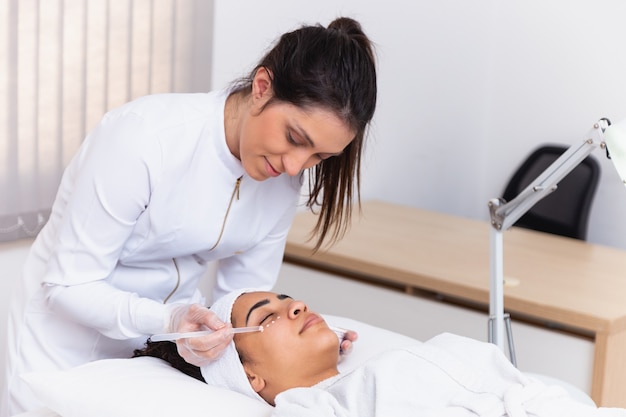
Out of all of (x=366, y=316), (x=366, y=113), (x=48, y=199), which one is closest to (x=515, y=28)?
(x=366, y=316)

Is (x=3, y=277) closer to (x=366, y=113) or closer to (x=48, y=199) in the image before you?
(x=48, y=199)

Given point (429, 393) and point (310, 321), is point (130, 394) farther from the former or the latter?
point (429, 393)

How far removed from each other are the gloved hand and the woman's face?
239 millimetres

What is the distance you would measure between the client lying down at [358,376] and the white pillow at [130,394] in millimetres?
80

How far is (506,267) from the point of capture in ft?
8.65

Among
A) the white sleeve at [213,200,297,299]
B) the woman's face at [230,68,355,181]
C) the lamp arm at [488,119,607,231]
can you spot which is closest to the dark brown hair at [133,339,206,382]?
the white sleeve at [213,200,297,299]

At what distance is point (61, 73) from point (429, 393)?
1.22 metres

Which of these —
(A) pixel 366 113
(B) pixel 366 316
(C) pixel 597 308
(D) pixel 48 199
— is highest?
(A) pixel 366 113

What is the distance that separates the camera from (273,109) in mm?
1496

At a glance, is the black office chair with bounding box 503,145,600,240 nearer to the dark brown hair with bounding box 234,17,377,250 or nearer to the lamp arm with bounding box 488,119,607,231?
the lamp arm with bounding box 488,119,607,231

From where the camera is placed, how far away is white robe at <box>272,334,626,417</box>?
1439 mm

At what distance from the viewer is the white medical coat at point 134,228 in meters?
1.53

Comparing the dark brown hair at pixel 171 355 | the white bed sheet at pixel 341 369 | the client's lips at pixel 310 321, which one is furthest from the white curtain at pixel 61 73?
the client's lips at pixel 310 321

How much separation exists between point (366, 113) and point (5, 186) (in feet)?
3.33
